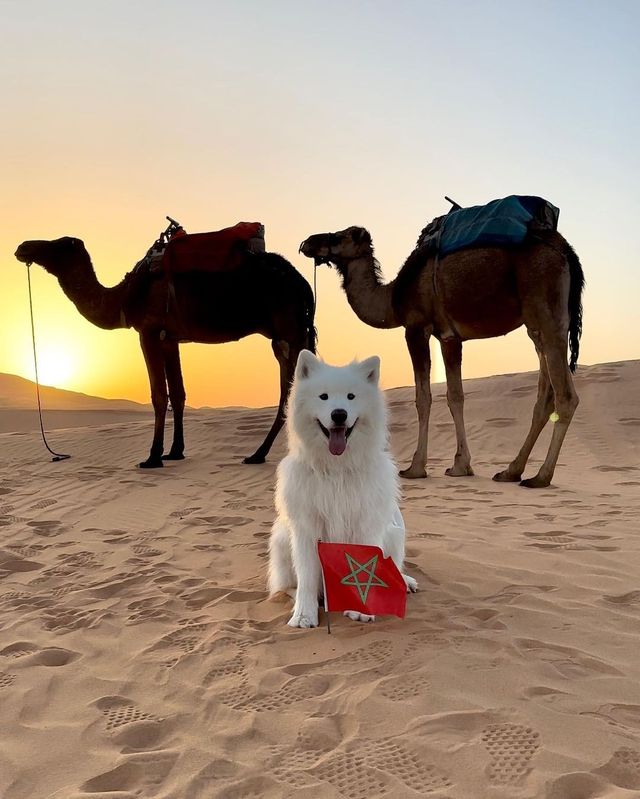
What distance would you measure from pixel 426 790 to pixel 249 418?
12.9 meters

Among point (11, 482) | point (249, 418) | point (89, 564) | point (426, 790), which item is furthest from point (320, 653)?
point (249, 418)

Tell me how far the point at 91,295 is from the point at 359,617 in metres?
8.75

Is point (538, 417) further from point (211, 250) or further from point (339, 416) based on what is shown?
point (339, 416)

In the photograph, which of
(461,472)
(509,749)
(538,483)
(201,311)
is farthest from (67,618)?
(201,311)

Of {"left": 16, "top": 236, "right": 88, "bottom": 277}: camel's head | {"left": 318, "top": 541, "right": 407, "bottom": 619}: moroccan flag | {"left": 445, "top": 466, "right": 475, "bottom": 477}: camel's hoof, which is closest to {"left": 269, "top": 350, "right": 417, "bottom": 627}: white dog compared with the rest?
{"left": 318, "top": 541, "right": 407, "bottom": 619}: moroccan flag

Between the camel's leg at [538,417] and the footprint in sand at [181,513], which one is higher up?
the camel's leg at [538,417]

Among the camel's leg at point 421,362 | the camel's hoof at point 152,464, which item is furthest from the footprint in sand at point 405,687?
the camel's hoof at point 152,464

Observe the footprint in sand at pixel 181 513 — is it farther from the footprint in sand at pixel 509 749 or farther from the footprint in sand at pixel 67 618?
the footprint in sand at pixel 509 749

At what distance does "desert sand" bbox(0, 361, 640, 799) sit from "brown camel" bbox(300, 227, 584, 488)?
6.57ft

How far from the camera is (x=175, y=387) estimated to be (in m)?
10.8

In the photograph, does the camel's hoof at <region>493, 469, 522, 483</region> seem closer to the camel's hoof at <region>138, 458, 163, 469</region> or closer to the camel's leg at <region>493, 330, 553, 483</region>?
the camel's leg at <region>493, 330, 553, 483</region>

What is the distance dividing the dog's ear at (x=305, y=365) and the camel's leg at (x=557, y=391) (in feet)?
15.8

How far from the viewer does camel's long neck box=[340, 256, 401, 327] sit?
9.62 m

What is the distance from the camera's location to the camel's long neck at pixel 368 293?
379 inches
